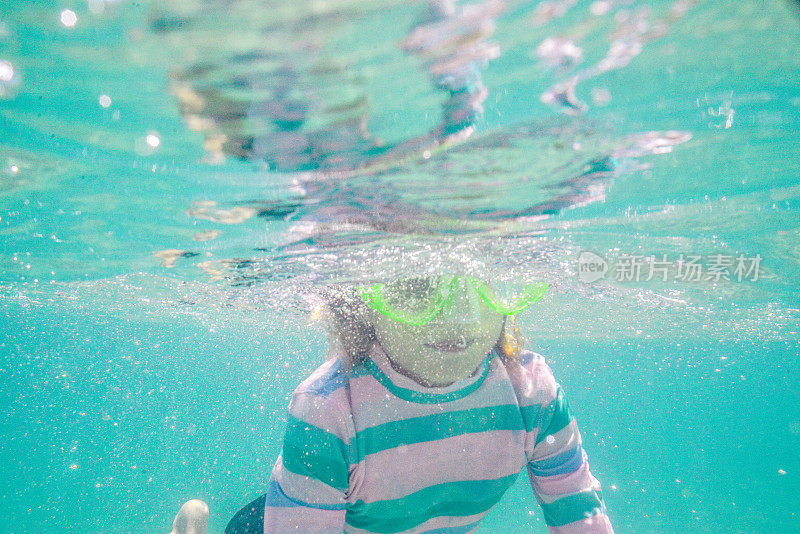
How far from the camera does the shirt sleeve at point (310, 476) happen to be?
3.08 metres

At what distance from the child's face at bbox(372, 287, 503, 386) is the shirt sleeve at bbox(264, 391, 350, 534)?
0.85 metres

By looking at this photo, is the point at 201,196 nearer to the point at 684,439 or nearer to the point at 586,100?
the point at 586,100

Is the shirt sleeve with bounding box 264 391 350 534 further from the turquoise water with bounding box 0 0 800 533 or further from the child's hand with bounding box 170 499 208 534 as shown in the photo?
the child's hand with bounding box 170 499 208 534

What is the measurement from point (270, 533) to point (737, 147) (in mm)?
7300

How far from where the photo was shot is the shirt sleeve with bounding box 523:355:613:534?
3742mm

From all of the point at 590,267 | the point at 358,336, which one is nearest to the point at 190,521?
the point at 358,336

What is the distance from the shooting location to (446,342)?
3.71 metres

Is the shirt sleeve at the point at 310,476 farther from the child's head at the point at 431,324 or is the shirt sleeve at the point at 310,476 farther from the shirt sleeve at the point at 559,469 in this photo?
the shirt sleeve at the point at 559,469

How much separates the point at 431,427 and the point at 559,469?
128 cm

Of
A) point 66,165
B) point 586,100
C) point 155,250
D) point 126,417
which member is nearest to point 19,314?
point 155,250

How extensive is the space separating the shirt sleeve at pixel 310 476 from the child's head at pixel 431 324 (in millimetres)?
789

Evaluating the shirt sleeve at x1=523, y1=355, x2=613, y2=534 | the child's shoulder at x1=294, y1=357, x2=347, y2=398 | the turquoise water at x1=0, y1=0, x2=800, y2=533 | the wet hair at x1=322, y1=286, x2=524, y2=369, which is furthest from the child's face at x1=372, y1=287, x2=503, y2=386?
the turquoise water at x1=0, y1=0, x2=800, y2=533

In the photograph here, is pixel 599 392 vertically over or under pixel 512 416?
under

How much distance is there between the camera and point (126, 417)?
150750 millimetres
